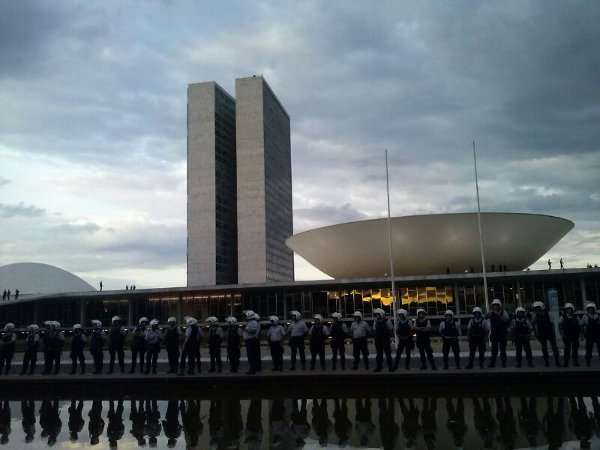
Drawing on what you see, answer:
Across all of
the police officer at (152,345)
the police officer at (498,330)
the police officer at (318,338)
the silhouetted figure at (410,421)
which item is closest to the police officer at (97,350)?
the police officer at (152,345)

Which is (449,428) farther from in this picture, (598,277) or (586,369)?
(598,277)

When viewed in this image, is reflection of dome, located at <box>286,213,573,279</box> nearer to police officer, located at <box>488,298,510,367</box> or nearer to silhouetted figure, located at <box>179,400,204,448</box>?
police officer, located at <box>488,298,510,367</box>

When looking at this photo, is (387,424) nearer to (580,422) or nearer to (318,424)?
(318,424)

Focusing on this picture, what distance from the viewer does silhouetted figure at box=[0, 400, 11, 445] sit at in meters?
7.35

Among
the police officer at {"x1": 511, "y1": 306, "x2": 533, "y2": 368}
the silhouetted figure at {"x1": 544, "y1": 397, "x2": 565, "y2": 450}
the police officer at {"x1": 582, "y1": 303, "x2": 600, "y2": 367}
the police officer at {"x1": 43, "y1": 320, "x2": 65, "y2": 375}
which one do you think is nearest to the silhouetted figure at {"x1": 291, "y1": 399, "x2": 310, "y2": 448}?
the silhouetted figure at {"x1": 544, "y1": 397, "x2": 565, "y2": 450}

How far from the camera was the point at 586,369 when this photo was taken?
10312mm

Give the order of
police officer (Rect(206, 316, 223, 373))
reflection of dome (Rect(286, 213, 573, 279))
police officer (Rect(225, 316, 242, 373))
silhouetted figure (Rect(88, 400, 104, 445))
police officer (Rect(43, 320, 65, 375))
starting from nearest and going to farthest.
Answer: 1. silhouetted figure (Rect(88, 400, 104, 445))
2. police officer (Rect(225, 316, 242, 373))
3. police officer (Rect(206, 316, 223, 373))
4. police officer (Rect(43, 320, 65, 375))
5. reflection of dome (Rect(286, 213, 573, 279))

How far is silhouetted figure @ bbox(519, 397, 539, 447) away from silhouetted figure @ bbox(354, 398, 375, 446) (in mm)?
1868

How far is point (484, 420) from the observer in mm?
7203

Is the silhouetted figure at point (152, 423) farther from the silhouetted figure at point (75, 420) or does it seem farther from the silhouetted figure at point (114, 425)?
the silhouetted figure at point (75, 420)

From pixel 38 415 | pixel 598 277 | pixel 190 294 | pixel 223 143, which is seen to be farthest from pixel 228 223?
pixel 38 415

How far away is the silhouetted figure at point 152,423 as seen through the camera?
6.81 metres

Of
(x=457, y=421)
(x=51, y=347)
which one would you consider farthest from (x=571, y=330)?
(x=51, y=347)

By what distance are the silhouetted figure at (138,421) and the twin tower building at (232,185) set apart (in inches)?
2413
